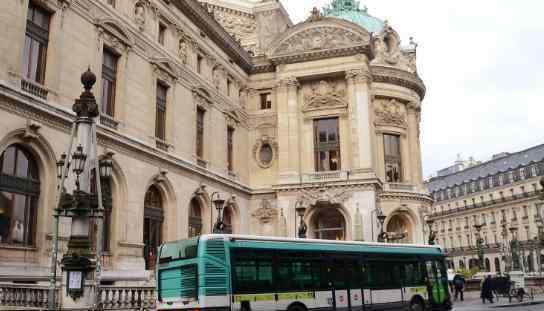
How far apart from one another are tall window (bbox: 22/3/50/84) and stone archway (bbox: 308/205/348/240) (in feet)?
76.1

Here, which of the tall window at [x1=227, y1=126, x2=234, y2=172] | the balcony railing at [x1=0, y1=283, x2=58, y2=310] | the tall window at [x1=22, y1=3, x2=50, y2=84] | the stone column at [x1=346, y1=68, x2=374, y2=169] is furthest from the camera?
the tall window at [x1=227, y1=126, x2=234, y2=172]

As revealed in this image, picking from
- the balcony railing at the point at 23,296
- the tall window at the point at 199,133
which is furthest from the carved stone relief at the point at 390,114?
the balcony railing at the point at 23,296

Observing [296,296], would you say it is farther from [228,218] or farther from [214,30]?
[214,30]

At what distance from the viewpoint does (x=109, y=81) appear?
26219 mm

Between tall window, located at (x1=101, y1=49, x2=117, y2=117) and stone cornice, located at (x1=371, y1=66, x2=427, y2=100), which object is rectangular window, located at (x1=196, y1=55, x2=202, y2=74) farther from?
stone cornice, located at (x1=371, y1=66, x2=427, y2=100)

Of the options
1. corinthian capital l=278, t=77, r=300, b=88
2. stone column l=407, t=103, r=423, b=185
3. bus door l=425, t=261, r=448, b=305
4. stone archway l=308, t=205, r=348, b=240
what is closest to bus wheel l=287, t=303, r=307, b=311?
bus door l=425, t=261, r=448, b=305

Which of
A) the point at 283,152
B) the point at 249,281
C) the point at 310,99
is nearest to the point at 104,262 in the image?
the point at 249,281

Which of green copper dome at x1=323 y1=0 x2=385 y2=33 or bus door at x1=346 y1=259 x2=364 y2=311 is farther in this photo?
green copper dome at x1=323 y1=0 x2=385 y2=33

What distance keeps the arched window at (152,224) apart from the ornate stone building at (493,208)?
2218 inches

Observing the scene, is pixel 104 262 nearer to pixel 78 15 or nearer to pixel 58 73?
pixel 58 73

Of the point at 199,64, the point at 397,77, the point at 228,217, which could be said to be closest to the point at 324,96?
the point at 397,77

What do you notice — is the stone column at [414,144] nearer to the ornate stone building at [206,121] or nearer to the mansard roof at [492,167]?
the ornate stone building at [206,121]

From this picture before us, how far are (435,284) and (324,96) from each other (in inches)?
831

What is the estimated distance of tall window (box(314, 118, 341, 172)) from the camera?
41.0 metres
